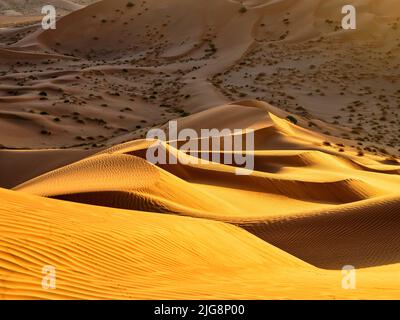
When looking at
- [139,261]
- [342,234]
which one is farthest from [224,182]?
[139,261]

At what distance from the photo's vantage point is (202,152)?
53.5 feet

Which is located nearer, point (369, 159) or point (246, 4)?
point (369, 159)

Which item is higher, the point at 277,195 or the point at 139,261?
the point at 277,195

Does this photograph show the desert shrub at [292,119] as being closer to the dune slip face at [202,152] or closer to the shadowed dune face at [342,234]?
the dune slip face at [202,152]

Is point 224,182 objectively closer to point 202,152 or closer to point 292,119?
point 202,152

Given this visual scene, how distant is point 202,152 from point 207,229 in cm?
817

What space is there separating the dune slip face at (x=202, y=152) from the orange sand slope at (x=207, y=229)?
0.03 meters

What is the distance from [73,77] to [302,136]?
13279 millimetres

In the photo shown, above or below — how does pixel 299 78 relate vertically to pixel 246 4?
below

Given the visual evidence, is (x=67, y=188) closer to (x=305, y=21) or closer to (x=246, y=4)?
(x=305, y=21)

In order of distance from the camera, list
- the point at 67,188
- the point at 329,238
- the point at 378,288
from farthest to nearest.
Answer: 1. the point at 67,188
2. the point at 329,238
3. the point at 378,288

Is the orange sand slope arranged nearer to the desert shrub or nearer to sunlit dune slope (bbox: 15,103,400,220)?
sunlit dune slope (bbox: 15,103,400,220)
